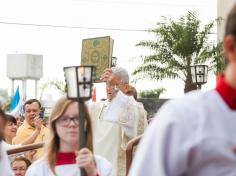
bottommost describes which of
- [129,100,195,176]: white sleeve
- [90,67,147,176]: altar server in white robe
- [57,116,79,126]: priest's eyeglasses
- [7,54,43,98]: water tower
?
[7,54,43,98]: water tower

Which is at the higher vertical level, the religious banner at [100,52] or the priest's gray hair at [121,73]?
the religious banner at [100,52]

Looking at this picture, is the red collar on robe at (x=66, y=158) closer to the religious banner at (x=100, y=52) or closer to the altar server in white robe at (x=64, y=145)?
the altar server in white robe at (x=64, y=145)

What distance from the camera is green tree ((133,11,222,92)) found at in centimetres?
2836

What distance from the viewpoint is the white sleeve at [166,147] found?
2283 mm

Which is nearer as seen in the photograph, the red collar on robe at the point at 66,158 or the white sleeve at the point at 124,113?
the red collar on robe at the point at 66,158

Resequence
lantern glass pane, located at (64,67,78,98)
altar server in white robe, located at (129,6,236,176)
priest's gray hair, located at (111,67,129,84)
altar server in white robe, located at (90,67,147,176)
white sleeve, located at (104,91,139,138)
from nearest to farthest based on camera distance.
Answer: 1. altar server in white robe, located at (129,6,236,176)
2. lantern glass pane, located at (64,67,78,98)
3. priest's gray hair, located at (111,67,129,84)
4. altar server in white robe, located at (90,67,147,176)
5. white sleeve, located at (104,91,139,138)

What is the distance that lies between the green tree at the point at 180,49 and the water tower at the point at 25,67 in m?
50.3

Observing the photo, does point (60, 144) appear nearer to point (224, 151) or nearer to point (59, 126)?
point (59, 126)

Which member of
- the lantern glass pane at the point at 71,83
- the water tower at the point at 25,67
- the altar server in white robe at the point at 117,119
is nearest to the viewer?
the lantern glass pane at the point at 71,83

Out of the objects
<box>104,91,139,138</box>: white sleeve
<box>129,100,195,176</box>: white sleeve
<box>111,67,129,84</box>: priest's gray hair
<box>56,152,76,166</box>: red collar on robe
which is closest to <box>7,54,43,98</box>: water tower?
<box>104,91,139,138</box>: white sleeve

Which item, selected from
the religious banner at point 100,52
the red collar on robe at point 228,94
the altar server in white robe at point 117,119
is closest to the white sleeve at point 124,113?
the altar server in white robe at point 117,119

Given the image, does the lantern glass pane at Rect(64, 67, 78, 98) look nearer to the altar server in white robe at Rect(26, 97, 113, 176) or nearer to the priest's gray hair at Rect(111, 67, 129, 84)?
the altar server in white robe at Rect(26, 97, 113, 176)

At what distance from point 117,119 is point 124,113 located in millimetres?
195

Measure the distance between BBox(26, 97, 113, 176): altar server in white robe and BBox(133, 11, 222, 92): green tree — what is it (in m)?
23.2
